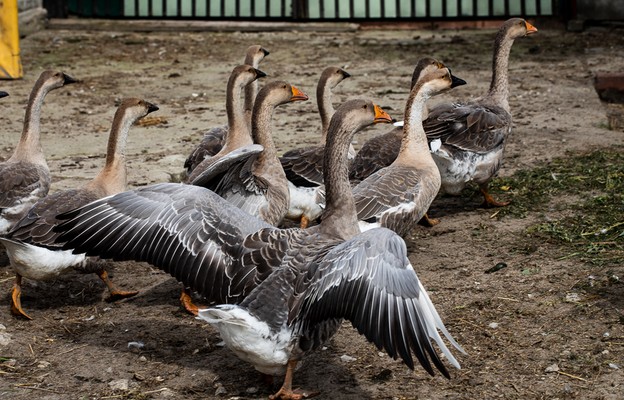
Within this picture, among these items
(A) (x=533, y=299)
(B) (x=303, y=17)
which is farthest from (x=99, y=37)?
(A) (x=533, y=299)

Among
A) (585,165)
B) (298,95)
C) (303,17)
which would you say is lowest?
(585,165)

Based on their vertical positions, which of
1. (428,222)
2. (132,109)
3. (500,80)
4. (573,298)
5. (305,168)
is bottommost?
(573,298)

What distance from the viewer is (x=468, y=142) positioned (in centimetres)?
808

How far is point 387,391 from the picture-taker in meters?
5.04

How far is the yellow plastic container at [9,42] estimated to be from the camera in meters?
11.8

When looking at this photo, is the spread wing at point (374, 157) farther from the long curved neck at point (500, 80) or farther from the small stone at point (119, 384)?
the small stone at point (119, 384)

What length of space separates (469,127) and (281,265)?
356cm

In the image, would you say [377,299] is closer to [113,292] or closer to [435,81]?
[113,292]

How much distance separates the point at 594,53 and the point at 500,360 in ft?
29.2

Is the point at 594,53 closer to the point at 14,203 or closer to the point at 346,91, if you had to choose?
the point at 346,91

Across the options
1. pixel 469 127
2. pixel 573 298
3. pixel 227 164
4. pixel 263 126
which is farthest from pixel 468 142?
pixel 227 164

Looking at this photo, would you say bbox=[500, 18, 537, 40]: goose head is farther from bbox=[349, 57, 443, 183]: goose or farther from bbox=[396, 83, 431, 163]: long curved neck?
bbox=[396, 83, 431, 163]: long curved neck

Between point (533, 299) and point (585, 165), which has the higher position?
point (585, 165)

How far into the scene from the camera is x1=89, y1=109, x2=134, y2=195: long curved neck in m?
6.84
